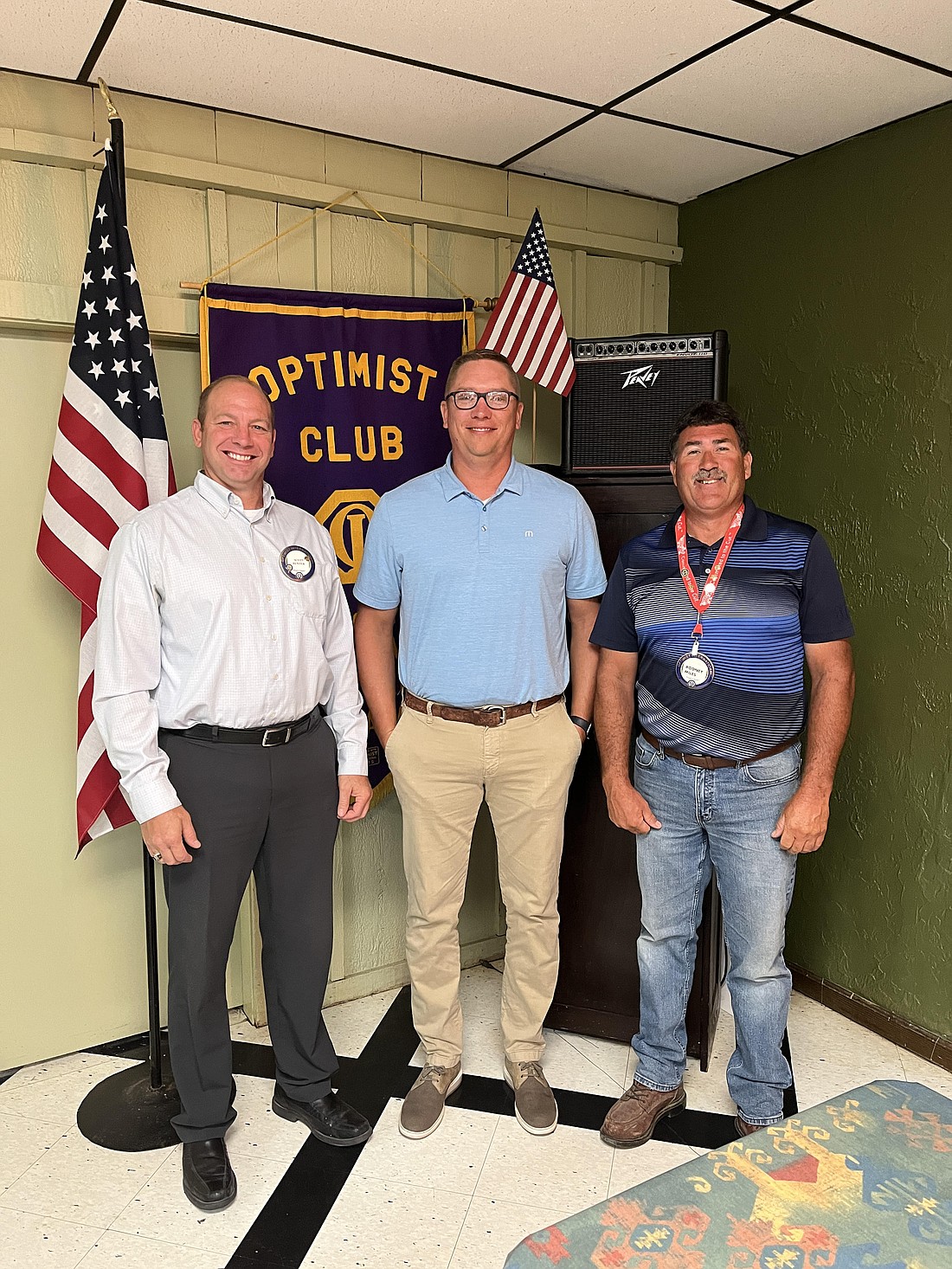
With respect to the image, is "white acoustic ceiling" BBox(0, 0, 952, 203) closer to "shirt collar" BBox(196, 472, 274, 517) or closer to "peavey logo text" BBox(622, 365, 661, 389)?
"peavey logo text" BBox(622, 365, 661, 389)

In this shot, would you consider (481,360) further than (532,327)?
No

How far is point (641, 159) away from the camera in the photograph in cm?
303

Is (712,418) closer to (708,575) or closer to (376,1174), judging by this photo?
(708,575)

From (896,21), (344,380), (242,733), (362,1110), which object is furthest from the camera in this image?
(344,380)

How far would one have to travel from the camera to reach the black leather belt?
2.22m

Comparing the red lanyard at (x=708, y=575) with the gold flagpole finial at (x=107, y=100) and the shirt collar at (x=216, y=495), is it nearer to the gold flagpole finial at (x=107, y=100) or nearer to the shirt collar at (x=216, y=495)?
the shirt collar at (x=216, y=495)

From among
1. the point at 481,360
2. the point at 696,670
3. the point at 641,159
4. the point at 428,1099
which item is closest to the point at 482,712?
the point at 696,670

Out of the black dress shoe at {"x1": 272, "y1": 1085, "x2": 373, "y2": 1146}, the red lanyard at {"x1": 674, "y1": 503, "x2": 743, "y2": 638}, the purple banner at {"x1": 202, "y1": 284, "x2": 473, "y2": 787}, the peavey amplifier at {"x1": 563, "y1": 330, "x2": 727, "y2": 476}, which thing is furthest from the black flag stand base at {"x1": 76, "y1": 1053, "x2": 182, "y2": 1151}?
the peavey amplifier at {"x1": 563, "y1": 330, "x2": 727, "y2": 476}

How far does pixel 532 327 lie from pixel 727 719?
1291 millimetres

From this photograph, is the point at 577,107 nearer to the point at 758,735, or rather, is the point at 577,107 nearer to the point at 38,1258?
the point at 758,735

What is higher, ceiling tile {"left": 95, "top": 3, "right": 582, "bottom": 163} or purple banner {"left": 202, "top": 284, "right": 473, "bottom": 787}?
ceiling tile {"left": 95, "top": 3, "right": 582, "bottom": 163}

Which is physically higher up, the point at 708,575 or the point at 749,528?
the point at 749,528

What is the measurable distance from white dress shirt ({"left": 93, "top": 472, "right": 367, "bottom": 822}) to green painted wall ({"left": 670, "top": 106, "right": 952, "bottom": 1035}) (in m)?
A: 1.61

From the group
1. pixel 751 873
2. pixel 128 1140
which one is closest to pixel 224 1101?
pixel 128 1140
